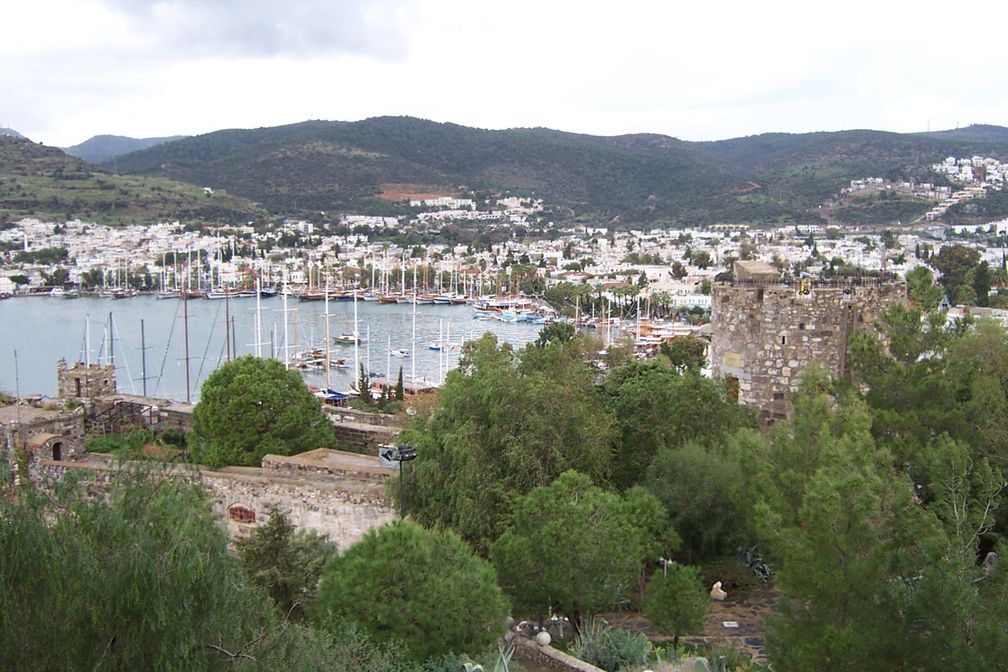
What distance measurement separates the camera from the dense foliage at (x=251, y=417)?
15.2 metres

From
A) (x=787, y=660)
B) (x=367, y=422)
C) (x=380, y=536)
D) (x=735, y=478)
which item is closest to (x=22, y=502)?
(x=380, y=536)

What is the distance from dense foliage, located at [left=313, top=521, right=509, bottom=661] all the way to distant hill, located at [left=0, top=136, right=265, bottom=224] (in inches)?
4743

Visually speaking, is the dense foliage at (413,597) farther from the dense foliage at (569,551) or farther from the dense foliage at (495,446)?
the dense foliage at (495,446)

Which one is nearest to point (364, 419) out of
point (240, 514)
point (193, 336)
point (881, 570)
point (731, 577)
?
point (240, 514)

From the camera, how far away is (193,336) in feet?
199

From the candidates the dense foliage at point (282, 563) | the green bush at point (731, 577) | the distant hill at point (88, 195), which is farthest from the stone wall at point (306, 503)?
the distant hill at point (88, 195)

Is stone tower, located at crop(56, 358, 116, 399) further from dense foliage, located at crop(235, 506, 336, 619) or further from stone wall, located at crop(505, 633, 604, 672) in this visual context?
stone wall, located at crop(505, 633, 604, 672)

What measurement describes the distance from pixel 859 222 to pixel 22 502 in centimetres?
13346

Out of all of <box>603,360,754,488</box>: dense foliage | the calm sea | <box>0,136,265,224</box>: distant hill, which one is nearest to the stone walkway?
<box>603,360,754,488</box>: dense foliage

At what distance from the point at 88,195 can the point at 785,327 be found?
129m

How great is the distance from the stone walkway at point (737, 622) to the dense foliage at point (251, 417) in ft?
24.6

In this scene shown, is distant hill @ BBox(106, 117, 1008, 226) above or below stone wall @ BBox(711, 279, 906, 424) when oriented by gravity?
above

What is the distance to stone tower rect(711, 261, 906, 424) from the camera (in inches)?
408

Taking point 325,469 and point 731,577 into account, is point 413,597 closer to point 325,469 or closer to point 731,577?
point 731,577
